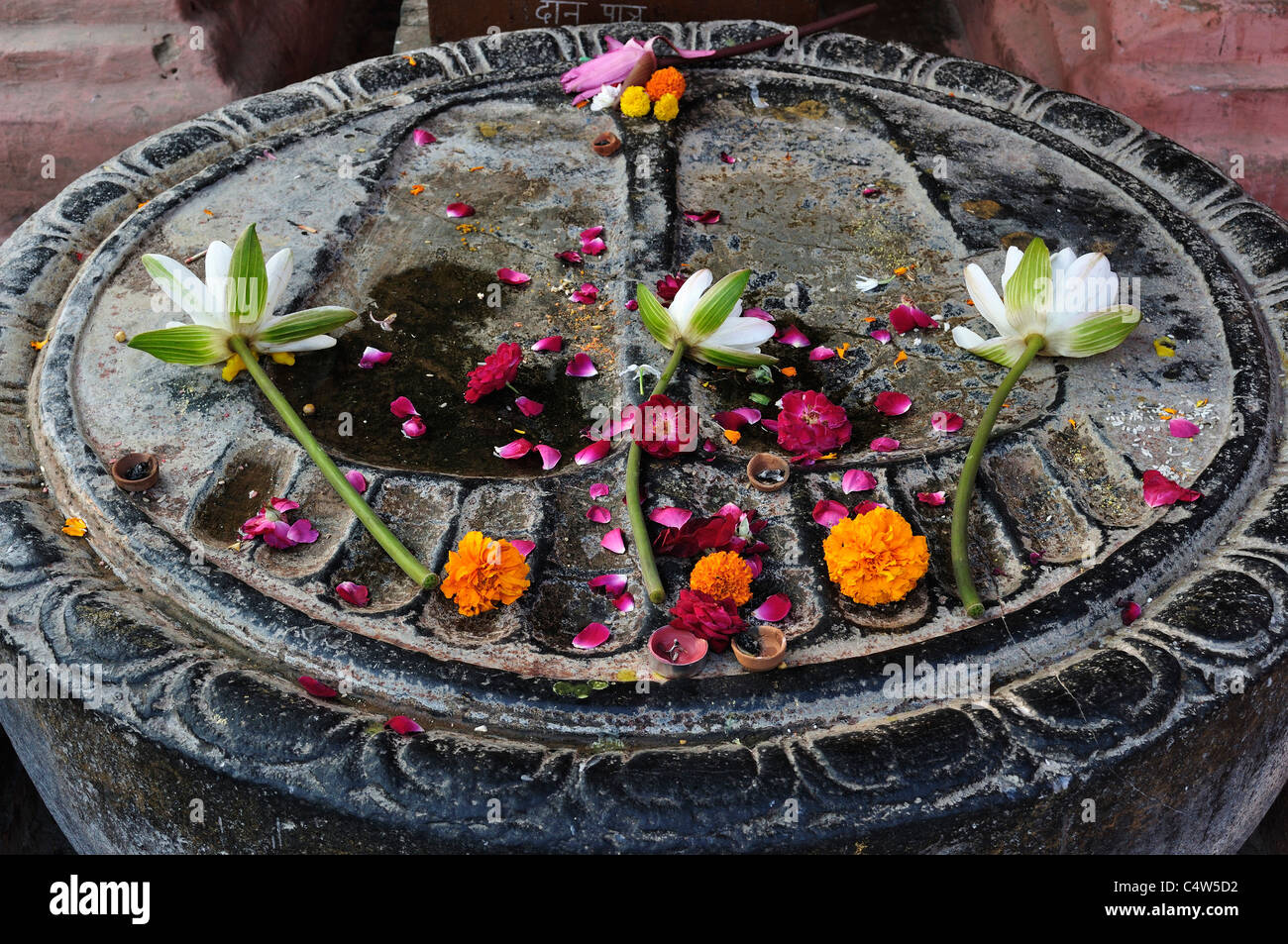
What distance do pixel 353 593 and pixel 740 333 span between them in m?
0.73

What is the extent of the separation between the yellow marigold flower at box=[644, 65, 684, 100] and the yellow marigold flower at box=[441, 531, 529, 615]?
1392mm

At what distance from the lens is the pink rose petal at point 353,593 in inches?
65.2

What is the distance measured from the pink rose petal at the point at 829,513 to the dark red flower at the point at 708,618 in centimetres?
22

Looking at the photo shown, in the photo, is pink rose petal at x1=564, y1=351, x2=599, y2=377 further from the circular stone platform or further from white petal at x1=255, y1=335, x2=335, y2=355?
white petal at x1=255, y1=335, x2=335, y2=355

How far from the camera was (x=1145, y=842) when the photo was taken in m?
1.61

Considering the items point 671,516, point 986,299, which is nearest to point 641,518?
point 671,516

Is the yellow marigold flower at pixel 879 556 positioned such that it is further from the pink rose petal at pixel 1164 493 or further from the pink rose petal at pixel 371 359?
the pink rose petal at pixel 371 359

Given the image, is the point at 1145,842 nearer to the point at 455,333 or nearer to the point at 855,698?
the point at 855,698

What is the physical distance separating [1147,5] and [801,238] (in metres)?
1.45

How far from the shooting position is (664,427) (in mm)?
1829

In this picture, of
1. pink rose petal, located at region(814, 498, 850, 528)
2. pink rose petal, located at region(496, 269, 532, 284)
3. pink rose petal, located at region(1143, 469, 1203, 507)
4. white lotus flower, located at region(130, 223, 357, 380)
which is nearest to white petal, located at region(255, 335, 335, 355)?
white lotus flower, located at region(130, 223, 357, 380)

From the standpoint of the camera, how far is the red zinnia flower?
1838 mm

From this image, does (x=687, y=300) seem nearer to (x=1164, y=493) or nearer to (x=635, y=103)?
(x=1164, y=493)
